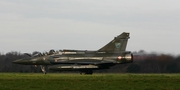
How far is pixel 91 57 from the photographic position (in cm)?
4194

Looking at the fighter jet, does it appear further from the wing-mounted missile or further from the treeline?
the treeline

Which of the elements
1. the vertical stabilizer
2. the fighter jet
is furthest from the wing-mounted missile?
the vertical stabilizer

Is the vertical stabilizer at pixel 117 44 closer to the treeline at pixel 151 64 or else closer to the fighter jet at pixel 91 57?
the fighter jet at pixel 91 57

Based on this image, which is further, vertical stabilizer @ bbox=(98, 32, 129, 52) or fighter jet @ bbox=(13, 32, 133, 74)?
vertical stabilizer @ bbox=(98, 32, 129, 52)

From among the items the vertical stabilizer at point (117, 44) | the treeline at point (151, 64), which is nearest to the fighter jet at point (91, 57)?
the vertical stabilizer at point (117, 44)

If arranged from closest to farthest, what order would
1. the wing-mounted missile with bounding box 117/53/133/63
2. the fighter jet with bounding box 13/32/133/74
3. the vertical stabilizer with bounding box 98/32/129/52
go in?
the fighter jet with bounding box 13/32/133/74, the wing-mounted missile with bounding box 117/53/133/63, the vertical stabilizer with bounding box 98/32/129/52

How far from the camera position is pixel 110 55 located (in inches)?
1651

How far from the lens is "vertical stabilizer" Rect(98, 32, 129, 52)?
139 ft

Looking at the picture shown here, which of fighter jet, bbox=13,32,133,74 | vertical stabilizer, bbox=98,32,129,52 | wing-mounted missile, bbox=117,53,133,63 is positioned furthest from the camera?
vertical stabilizer, bbox=98,32,129,52

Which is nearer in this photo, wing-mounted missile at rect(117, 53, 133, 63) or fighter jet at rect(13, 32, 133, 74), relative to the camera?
fighter jet at rect(13, 32, 133, 74)

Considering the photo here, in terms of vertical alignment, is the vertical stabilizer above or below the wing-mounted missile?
above

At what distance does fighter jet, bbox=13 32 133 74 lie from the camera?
41312mm

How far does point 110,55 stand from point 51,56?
6061 millimetres

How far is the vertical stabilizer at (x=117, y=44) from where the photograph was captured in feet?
139
